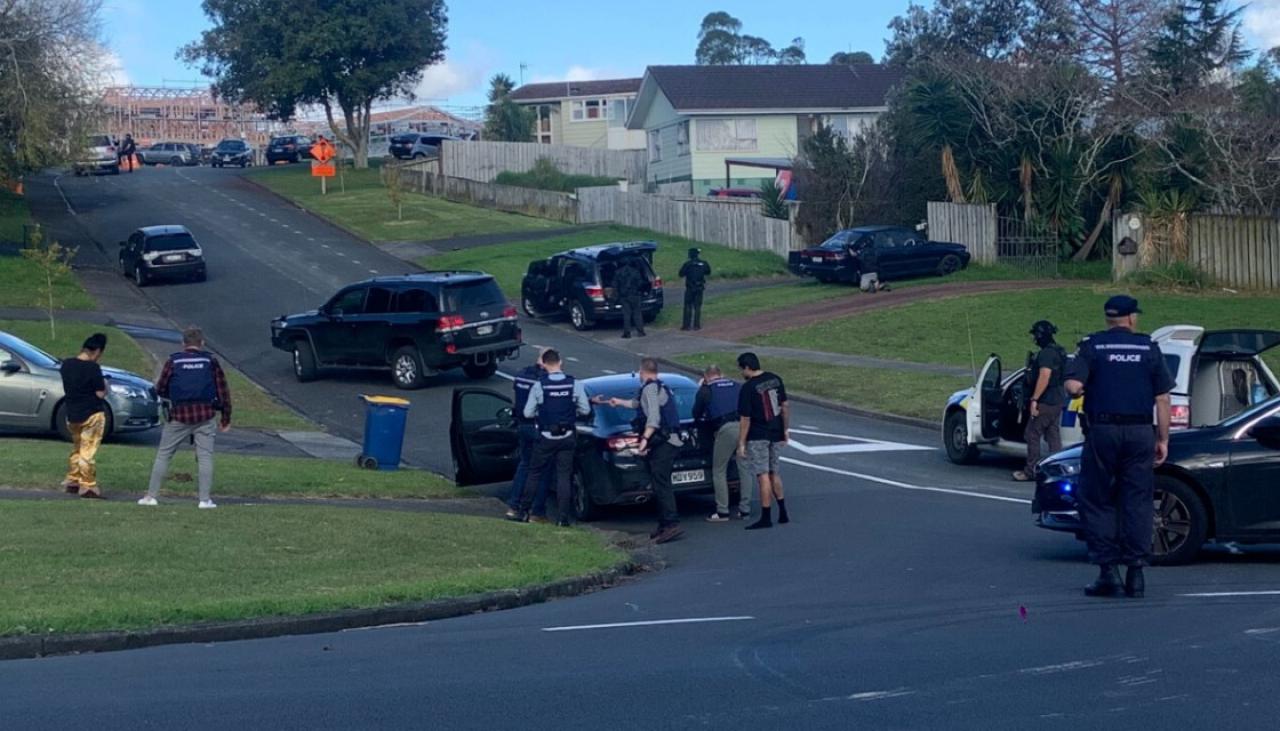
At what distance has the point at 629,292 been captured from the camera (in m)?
33.9

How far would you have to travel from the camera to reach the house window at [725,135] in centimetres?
6812

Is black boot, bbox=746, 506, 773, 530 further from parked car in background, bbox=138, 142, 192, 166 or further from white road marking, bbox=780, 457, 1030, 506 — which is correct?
parked car in background, bbox=138, 142, 192, 166

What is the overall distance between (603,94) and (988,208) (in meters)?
60.0

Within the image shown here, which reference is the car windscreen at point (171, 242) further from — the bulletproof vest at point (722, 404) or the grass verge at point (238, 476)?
the bulletproof vest at point (722, 404)

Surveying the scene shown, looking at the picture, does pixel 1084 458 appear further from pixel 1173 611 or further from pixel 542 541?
pixel 542 541

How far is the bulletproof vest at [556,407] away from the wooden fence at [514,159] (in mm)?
55290

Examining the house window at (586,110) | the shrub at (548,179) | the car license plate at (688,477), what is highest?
the house window at (586,110)

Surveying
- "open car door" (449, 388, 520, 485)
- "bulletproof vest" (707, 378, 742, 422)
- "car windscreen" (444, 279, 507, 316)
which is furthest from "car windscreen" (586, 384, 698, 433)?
"car windscreen" (444, 279, 507, 316)

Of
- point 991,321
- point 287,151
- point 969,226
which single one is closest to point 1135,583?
point 991,321

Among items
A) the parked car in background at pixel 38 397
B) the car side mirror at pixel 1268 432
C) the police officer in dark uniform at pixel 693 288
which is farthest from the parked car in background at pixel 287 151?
the car side mirror at pixel 1268 432

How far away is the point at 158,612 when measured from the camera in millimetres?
10305

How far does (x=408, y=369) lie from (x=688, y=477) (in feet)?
39.9

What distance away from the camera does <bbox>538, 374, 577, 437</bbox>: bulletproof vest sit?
15391 mm

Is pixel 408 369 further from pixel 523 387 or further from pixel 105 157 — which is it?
pixel 105 157
